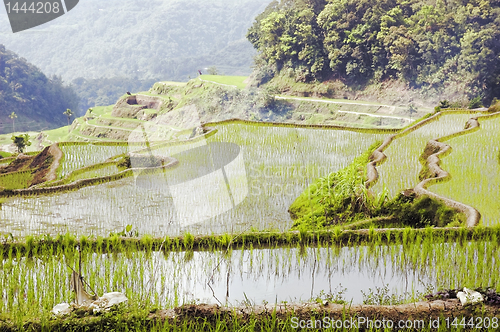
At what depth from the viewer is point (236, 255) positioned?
11.2 ft

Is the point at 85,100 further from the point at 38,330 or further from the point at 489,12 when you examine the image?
the point at 38,330

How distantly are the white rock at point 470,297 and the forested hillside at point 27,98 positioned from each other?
27816 mm

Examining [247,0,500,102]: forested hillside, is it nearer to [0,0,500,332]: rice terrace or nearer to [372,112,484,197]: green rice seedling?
[0,0,500,332]: rice terrace

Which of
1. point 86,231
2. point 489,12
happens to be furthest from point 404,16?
point 86,231

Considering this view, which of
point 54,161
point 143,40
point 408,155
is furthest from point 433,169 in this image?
point 143,40

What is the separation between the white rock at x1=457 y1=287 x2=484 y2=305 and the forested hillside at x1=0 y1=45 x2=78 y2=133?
2782cm

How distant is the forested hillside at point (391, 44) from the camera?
55.5 ft

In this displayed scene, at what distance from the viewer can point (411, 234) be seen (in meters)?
3.52

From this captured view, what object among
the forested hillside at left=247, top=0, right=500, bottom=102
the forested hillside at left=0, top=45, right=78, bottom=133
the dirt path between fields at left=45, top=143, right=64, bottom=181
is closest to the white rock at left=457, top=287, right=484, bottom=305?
the dirt path between fields at left=45, top=143, right=64, bottom=181

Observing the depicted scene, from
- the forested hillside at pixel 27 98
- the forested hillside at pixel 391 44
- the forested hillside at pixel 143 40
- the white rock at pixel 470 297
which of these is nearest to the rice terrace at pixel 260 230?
the white rock at pixel 470 297

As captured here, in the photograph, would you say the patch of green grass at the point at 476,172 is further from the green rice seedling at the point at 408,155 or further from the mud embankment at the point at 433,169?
the green rice seedling at the point at 408,155

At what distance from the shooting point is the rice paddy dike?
2461 mm

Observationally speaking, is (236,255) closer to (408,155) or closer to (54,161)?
(408,155)

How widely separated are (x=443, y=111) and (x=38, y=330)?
949cm
